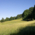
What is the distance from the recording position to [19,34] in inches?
302

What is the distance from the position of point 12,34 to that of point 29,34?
3039 millimetres

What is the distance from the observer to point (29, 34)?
758cm

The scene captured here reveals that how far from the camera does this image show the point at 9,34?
773cm

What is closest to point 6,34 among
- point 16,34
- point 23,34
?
point 16,34

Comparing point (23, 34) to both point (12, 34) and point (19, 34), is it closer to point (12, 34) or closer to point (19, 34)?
point (19, 34)

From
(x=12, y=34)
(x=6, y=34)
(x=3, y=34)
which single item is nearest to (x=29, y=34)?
(x=12, y=34)

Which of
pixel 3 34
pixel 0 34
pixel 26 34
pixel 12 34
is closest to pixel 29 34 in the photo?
pixel 26 34

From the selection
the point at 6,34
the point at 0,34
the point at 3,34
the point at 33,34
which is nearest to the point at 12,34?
the point at 6,34

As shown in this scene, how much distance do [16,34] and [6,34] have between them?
183 cm

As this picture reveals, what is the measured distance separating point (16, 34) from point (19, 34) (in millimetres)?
539

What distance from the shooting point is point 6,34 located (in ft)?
25.6

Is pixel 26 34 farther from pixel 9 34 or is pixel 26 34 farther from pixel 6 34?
pixel 6 34

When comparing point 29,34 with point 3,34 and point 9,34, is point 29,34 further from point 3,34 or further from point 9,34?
point 3,34

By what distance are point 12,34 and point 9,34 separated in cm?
54
